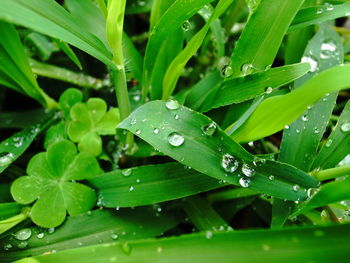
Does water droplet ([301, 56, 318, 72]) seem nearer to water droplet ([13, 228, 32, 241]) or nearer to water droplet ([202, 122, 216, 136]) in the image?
water droplet ([202, 122, 216, 136])

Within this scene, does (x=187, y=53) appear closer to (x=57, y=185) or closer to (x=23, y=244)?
(x=57, y=185)

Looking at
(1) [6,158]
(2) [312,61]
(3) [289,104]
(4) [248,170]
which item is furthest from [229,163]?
(1) [6,158]

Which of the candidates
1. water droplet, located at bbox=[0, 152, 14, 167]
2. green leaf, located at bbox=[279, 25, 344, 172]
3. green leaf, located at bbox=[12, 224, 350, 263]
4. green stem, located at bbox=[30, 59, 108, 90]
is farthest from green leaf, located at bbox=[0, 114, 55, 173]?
green leaf, located at bbox=[279, 25, 344, 172]

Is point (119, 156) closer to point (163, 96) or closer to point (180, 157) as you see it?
point (163, 96)

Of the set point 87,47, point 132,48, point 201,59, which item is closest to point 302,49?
point 201,59

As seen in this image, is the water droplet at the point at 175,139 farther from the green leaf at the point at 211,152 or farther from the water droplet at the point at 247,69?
the water droplet at the point at 247,69

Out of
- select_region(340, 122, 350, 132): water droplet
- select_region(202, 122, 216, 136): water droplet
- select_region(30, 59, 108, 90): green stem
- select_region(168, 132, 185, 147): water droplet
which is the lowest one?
select_region(30, 59, 108, 90): green stem

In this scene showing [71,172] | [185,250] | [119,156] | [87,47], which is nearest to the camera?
[185,250]

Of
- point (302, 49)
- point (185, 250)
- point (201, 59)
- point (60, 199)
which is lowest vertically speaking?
point (60, 199)
